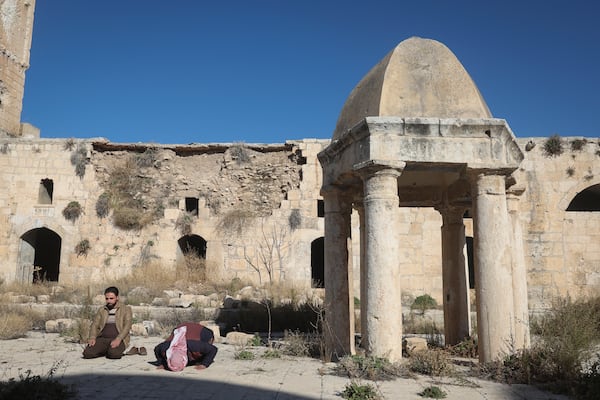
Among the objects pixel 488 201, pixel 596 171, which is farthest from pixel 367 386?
pixel 596 171

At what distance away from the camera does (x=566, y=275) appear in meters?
15.1

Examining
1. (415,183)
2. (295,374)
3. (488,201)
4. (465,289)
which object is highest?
(415,183)

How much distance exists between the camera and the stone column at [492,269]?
5406 millimetres

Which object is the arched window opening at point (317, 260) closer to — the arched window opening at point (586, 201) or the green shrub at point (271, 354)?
the arched window opening at point (586, 201)

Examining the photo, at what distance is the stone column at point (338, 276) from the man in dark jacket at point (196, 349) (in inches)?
61.1

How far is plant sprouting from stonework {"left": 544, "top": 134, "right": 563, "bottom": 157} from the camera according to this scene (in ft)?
51.1

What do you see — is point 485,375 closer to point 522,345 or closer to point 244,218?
point 522,345

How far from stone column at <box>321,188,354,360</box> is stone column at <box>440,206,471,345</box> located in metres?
1.81

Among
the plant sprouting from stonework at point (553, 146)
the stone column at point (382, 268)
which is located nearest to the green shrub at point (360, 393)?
the stone column at point (382, 268)

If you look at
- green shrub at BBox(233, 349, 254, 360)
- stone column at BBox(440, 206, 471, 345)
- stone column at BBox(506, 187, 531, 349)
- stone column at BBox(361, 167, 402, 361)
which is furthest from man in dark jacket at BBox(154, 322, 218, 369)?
stone column at BBox(440, 206, 471, 345)

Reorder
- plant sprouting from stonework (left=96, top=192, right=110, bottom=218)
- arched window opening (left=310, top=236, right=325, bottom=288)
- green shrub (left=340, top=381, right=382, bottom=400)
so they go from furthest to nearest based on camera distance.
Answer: arched window opening (left=310, top=236, right=325, bottom=288) → plant sprouting from stonework (left=96, top=192, right=110, bottom=218) → green shrub (left=340, top=381, right=382, bottom=400)

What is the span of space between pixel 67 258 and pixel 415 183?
1404cm

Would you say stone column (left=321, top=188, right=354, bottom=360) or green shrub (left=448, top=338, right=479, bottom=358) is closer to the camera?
stone column (left=321, top=188, right=354, bottom=360)

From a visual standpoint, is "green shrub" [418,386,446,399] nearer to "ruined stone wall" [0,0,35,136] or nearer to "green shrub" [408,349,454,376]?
"green shrub" [408,349,454,376]
